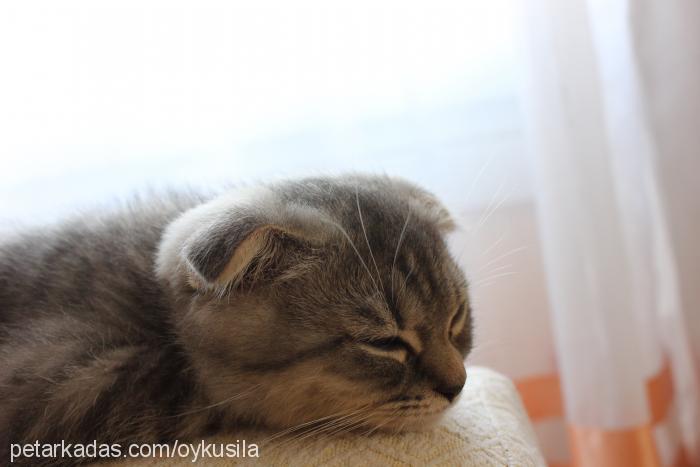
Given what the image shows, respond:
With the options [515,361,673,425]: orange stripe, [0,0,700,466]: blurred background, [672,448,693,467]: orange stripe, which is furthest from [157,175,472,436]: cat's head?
[672,448,693,467]: orange stripe

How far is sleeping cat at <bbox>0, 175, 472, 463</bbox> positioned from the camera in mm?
832

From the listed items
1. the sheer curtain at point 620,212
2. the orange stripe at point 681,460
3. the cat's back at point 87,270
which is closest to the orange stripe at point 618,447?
the sheer curtain at point 620,212

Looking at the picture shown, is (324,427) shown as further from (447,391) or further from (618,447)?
(618,447)

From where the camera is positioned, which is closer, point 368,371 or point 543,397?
point 368,371

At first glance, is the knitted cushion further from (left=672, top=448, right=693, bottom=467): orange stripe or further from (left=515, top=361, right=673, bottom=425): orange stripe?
(left=672, top=448, right=693, bottom=467): orange stripe

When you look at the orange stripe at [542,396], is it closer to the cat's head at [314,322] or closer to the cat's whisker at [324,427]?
the cat's head at [314,322]

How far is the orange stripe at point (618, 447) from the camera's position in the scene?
53.9 inches

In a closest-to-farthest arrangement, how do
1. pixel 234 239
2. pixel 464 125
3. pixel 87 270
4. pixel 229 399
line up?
1. pixel 234 239
2. pixel 229 399
3. pixel 87 270
4. pixel 464 125

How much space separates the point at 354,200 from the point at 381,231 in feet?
0.24

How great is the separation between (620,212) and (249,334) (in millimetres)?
878

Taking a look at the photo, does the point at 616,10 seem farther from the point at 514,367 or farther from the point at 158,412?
the point at 158,412

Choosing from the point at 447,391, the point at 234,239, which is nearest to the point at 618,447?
the point at 447,391

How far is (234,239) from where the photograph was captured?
0.76 metres

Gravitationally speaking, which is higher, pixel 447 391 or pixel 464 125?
pixel 464 125
